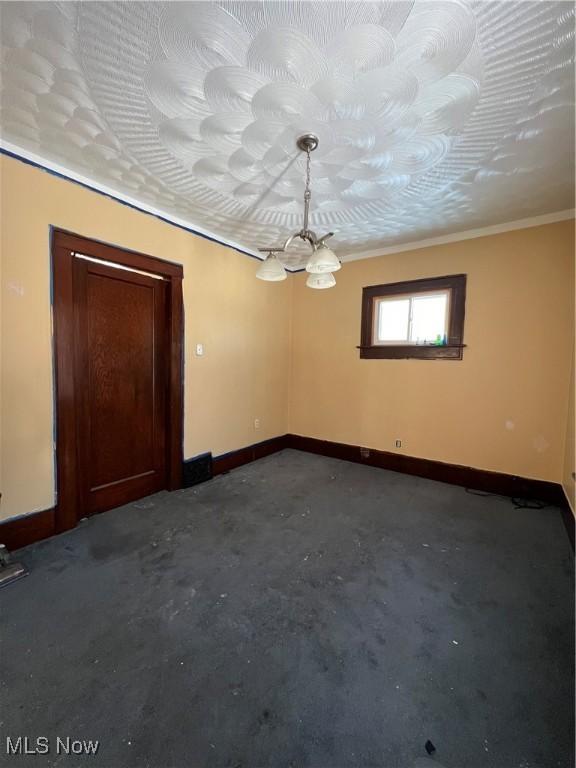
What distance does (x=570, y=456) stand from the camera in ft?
8.19

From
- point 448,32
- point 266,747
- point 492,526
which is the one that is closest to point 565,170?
point 448,32

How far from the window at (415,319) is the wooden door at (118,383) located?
7.82 feet

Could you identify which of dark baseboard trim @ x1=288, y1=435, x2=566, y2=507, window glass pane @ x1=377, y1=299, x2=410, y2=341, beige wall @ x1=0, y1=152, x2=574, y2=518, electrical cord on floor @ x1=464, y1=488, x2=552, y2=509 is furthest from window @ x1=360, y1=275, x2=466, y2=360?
electrical cord on floor @ x1=464, y1=488, x2=552, y2=509

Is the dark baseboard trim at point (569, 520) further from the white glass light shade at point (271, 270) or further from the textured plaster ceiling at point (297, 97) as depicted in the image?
the white glass light shade at point (271, 270)

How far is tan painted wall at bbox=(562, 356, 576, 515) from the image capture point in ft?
7.67

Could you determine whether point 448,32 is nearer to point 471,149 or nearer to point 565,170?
point 471,149

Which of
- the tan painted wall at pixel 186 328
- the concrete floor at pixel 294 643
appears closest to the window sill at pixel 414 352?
the tan painted wall at pixel 186 328

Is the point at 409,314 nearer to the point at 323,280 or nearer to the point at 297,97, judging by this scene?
the point at 323,280

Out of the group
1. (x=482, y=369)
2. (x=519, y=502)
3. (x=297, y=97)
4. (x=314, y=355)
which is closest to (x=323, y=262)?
(x=297, y=97)

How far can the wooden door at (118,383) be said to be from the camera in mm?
2348

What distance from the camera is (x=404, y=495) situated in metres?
2.95

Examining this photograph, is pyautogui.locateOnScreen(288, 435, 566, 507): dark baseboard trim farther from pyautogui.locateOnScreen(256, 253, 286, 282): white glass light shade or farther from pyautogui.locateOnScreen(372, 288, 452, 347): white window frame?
pyautogui.locateOnScreen(256, 253, 286, 282): white glass light shade

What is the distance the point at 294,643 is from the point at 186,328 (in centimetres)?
258

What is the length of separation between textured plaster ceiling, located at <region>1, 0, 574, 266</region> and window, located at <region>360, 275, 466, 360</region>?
0.94 m
